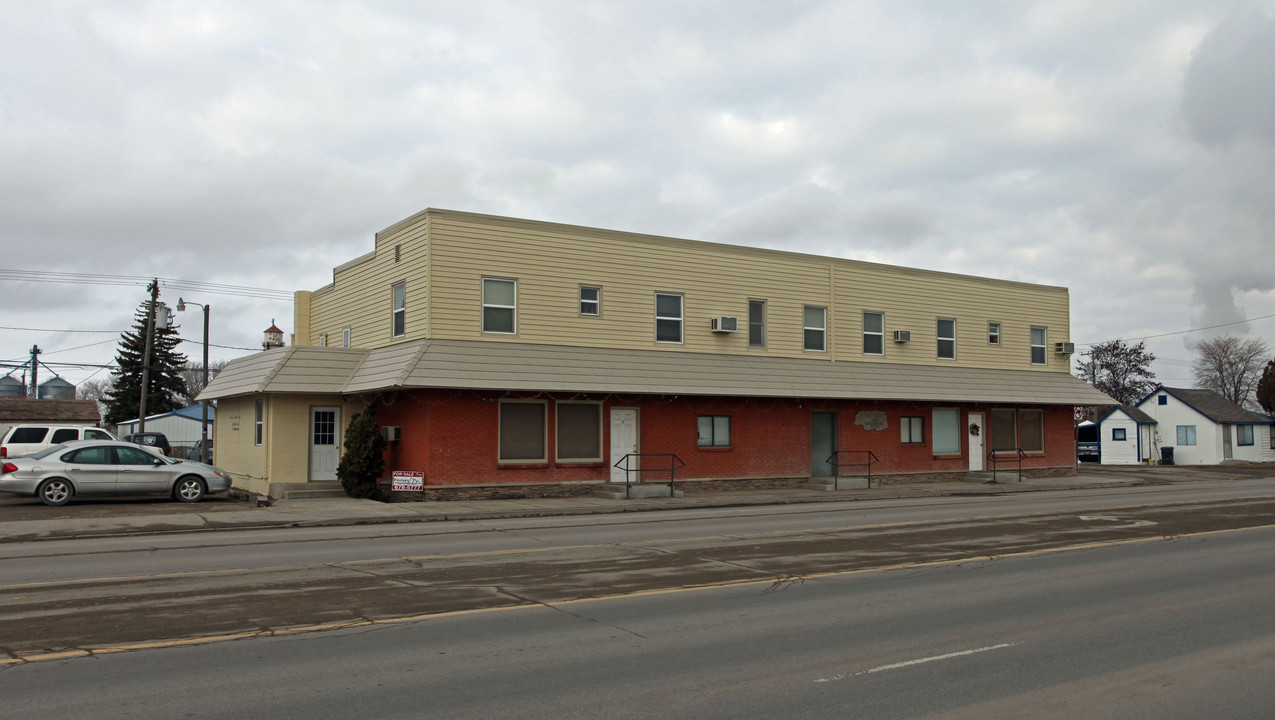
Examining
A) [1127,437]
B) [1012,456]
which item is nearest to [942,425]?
[1012,456]

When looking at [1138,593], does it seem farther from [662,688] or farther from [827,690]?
[662,688]

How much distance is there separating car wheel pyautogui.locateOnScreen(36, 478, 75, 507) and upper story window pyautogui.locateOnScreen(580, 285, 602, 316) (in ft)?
41.2

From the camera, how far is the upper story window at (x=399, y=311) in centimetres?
2423

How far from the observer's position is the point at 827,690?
669 centimetres

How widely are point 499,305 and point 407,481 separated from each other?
5.03 meters

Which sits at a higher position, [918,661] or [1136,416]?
[1136,416]

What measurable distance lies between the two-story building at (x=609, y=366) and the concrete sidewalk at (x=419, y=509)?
1.34 meters

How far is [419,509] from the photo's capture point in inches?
805

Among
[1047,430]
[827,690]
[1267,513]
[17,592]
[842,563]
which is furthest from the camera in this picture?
[1047,430]

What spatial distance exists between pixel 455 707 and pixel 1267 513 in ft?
64.2

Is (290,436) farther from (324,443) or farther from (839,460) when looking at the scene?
(839,460)

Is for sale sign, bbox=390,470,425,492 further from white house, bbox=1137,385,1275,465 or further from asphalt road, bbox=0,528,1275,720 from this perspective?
white house, bbox=1137,385,1275,465

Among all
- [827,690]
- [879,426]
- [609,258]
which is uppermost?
[609,258]

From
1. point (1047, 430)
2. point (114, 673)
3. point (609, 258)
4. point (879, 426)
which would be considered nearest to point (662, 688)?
point (114, 673)
